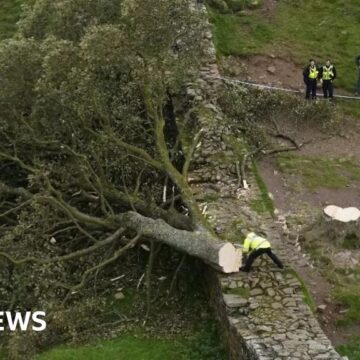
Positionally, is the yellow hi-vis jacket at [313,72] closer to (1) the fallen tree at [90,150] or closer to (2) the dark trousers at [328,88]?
(2) the dark trousers at [328,88]

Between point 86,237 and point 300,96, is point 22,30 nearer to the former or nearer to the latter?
point 86,237

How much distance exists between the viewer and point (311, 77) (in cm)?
2533

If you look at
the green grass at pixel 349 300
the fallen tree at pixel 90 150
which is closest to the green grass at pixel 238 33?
the fallen tree at pixel 90 150

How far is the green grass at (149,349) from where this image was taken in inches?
624

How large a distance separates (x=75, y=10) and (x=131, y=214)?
7.14 meters

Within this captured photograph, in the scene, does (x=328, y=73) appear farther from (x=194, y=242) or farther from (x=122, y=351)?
(x=122, y=351)

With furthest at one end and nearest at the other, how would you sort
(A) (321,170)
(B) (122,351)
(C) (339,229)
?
(A) (321,170) < (C) (339,229) < (B) (122,351)

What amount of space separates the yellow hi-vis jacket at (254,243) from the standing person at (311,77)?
33.2ft

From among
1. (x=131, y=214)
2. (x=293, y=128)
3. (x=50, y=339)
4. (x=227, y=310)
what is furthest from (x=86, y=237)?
(x=293, y=128)

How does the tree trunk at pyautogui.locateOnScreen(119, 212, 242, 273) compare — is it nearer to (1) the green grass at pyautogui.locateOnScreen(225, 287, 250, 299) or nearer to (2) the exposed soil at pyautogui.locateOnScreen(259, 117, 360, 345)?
(1) the green grass at pyautogui.locateOnScreen(225, 287, 250, 299)

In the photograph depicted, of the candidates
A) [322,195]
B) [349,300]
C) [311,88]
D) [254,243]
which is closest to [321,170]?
[322,195]

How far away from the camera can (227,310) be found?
15.6 m

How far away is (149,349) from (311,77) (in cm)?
1288

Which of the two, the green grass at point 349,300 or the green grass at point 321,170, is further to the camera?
the green grass at point 321,170
